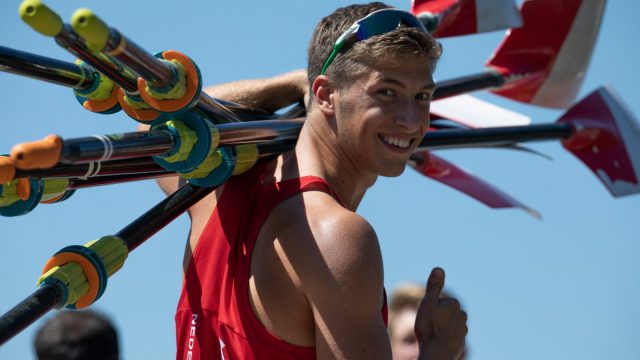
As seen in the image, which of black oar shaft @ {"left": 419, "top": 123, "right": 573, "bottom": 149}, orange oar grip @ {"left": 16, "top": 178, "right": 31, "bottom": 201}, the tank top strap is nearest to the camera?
orange oar grip @ {"left": 16, "top": 178, "right": 31, "bottom": 201}

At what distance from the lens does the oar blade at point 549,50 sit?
4895 mm

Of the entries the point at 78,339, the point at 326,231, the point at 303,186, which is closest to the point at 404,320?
the point at 78,339


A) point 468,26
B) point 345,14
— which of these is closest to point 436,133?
point 468,26

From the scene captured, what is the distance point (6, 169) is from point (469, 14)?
8.56 ft

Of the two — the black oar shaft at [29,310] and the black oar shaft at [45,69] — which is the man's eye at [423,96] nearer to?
the black oar shaft at [45,69]

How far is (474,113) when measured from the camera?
479 centimetres

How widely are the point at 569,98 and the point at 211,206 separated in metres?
2.43

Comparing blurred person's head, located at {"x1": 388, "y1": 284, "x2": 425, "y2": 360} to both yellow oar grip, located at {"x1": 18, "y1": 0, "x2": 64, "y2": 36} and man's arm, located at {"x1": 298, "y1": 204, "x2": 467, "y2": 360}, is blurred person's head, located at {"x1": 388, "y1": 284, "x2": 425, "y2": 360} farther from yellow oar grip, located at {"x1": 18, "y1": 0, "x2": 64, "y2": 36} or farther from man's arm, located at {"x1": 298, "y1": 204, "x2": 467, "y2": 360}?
yellow oar grip, located at {"x1": 18, "y1": 0, "x2": 64, "y2": 36}

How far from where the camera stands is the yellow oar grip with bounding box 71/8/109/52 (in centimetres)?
207

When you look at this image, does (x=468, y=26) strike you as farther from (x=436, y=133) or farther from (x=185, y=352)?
(x=185, y=352)

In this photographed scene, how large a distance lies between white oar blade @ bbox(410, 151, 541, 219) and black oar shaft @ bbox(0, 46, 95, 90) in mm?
2213

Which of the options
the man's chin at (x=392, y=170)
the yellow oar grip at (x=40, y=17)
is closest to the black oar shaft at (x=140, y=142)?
the yellow oar grip at (x=40, y=17)

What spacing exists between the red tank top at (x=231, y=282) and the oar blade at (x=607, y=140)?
2182 millimetres

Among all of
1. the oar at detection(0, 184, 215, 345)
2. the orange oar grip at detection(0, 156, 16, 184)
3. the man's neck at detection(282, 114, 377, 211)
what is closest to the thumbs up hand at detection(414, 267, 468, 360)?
the man's neck at detection(282, 114, 377, 211)
